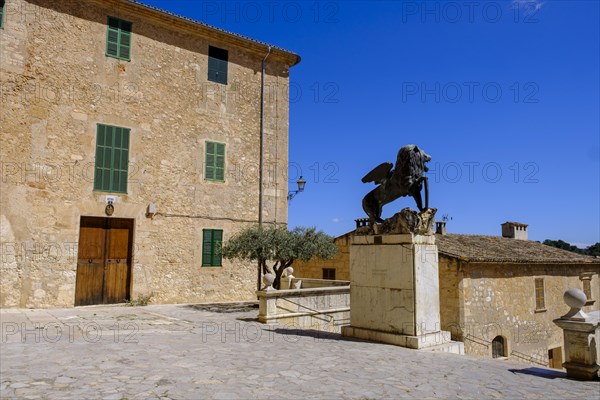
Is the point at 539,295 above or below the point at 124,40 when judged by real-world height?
below

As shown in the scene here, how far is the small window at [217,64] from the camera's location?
50.0ft

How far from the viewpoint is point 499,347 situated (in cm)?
1739

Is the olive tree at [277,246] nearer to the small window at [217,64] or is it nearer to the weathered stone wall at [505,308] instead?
the small window at [217,64]

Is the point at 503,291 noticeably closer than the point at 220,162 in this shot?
No

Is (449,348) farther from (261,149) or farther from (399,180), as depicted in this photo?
(261,149)

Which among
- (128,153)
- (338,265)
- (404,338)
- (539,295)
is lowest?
(539,295)

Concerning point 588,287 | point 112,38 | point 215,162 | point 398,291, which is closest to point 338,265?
point 215,162

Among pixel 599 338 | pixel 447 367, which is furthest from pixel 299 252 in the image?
pixel 599 338

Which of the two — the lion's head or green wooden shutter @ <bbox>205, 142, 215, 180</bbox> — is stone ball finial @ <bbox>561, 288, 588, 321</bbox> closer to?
the lion's head

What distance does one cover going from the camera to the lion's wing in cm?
873

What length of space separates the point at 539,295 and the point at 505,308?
2.73 m

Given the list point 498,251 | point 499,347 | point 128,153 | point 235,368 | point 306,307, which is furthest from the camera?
point 498,251

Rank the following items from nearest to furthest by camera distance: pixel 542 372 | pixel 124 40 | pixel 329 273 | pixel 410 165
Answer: pixel 542 372, pixel 410 165, pixel 124 40, pixel 329 273

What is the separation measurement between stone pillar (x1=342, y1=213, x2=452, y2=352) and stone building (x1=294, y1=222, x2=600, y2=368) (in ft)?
29.0
